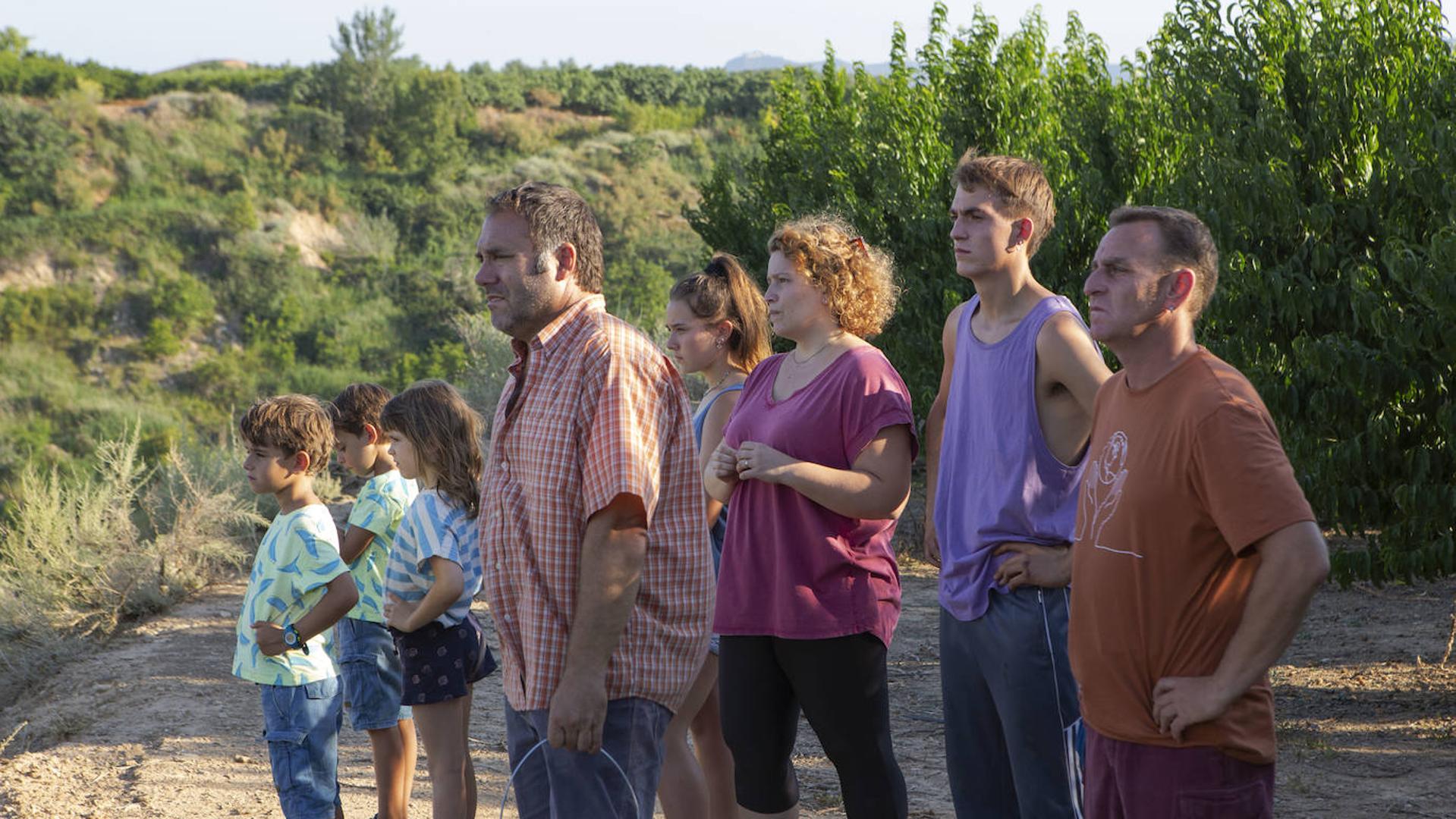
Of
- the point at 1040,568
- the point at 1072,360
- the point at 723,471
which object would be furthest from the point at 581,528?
the point at 1072,360

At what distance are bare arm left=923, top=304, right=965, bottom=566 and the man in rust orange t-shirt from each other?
0.84 meters

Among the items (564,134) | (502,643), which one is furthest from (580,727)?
(564,134)

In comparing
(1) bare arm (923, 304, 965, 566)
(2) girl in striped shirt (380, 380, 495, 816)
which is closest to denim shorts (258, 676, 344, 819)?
(2) girl in striped shirt (380, 380, 495, 816)

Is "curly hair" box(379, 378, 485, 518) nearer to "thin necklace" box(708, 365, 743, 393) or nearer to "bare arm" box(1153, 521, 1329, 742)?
"thin necklace" box(708, 365, 743, 393)

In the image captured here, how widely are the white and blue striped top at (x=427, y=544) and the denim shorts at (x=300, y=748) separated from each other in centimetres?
39

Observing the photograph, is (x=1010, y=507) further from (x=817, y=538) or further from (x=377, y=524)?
(x=377, y=524)

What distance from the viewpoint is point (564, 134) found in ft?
164

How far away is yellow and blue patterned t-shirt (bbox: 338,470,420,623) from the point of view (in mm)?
4461

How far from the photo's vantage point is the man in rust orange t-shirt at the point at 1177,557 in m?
2.19

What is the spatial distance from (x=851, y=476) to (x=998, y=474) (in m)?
0.40

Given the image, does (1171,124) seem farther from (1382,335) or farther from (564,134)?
(564,134)

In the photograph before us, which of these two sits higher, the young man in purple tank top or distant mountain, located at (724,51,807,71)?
distant mountain, located at (724,51,807,71)

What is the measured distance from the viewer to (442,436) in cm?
388

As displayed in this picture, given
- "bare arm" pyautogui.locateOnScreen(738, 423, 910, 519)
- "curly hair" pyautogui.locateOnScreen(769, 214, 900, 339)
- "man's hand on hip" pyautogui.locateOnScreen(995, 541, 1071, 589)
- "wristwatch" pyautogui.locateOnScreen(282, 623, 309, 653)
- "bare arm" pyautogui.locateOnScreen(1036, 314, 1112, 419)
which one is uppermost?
"curly hair" pyautogui.locateOnScreen(769, 214, 900, 339)
